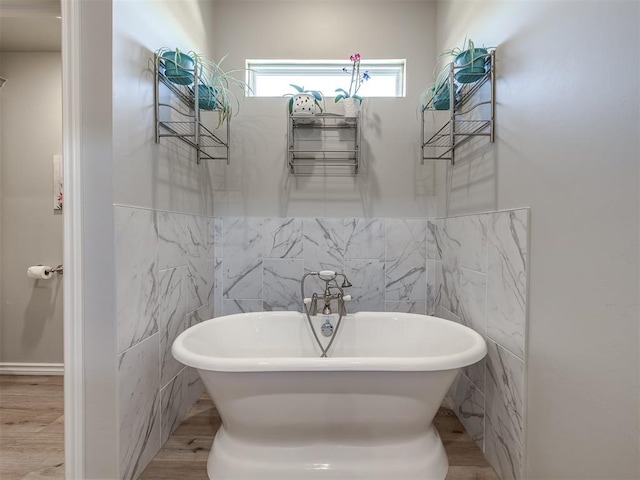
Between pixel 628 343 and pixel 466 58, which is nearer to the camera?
pixel 628 343

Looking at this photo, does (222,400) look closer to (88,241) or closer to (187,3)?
(88,241)

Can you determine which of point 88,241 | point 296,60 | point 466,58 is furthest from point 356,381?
point 296,60

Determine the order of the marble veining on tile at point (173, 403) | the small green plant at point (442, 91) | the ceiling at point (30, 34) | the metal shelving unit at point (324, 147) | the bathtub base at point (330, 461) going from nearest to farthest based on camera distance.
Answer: the bathtub base at point (330, 461) < the marble veining on tile at point (173, 403) < the small green plant at point (442, 91) < the ceiling at point (30, 34) < the metal shelving unit at point (324, 147)

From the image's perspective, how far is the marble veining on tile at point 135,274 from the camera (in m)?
1.22

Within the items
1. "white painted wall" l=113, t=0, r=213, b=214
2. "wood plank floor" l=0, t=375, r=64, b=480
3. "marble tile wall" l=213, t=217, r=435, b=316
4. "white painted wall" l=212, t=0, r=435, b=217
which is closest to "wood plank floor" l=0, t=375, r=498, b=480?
"wood plank floor" l=0, t=375, r=64, b=480

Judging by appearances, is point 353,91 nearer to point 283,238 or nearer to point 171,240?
point 283,238

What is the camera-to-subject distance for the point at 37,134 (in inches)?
87.6

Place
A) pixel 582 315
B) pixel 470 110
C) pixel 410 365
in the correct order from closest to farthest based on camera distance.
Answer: pixel 582 315
pixel 410 365
pixel 470 110

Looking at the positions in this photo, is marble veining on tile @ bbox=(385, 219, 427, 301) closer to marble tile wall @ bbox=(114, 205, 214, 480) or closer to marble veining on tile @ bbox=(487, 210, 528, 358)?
marble veining on tile @ bbox=(487, 210, 528, 358)

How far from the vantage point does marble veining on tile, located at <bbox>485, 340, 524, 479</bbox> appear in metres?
1.21

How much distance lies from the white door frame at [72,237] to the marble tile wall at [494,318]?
1.68 metres

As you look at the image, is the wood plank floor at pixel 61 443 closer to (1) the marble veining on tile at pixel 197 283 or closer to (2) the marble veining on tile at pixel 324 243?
(1) the marble veining on tile at pixel 197 283

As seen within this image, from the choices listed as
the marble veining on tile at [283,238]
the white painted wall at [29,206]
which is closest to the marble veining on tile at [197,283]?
the marble veining on tile at [283,238]

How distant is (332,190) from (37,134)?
2.13 m
